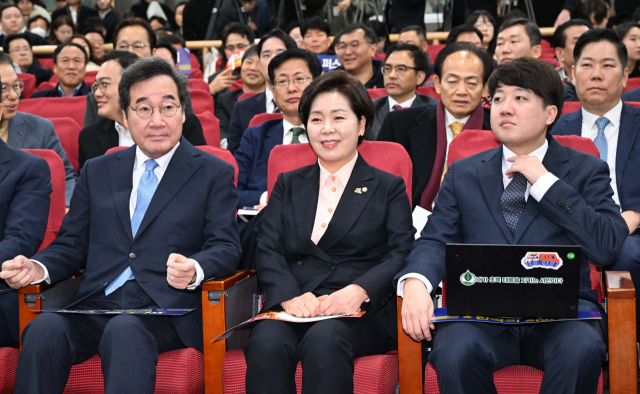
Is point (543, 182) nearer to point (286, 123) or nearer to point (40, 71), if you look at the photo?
point (286, 123)

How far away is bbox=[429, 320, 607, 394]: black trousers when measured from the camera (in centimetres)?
191

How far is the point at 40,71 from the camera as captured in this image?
685 cm

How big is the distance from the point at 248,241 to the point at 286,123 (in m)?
1.01

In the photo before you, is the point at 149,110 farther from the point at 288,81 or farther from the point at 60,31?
the point at 60,31

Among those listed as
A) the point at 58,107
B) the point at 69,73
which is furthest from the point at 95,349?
the point at 69,73

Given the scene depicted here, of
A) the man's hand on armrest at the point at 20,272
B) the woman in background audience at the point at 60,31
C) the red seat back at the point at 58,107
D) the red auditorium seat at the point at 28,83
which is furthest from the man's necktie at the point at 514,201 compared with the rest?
the woman in background audience at the point at 60,31

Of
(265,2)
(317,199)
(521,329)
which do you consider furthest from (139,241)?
(265,2)

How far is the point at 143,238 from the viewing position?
7.95 ft

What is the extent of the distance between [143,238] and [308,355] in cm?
77

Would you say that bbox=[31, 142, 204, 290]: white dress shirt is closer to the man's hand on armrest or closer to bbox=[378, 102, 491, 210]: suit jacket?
the man's hand on armrest

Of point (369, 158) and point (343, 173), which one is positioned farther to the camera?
point (369, 158)

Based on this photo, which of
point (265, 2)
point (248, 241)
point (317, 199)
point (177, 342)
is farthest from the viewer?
point (265, 2)

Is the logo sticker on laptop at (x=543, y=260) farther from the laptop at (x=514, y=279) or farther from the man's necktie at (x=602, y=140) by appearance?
the man's necktie at (x=602, y=140)

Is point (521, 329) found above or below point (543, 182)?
below
